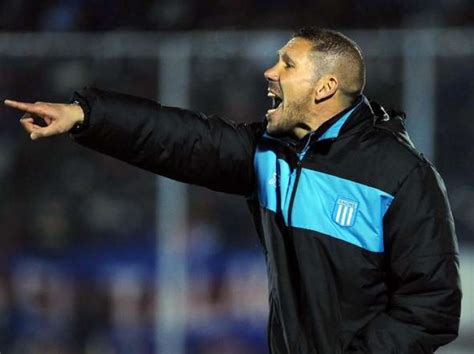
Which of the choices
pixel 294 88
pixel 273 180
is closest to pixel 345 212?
pixel 273 180

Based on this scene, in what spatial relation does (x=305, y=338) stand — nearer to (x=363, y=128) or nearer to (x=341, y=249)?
(x=341, y=249)

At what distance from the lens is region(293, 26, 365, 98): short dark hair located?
3219 millimetres

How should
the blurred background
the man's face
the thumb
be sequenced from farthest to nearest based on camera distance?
the blurred background
the man's face
the thumb

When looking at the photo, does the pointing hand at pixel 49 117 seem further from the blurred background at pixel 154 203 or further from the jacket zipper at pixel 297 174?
the blurred background at pixel 154 203

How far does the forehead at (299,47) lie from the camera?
3242mm

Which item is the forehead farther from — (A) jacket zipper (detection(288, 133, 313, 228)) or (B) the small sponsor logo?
(B) the small sponsor logo

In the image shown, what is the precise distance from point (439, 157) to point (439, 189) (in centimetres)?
337

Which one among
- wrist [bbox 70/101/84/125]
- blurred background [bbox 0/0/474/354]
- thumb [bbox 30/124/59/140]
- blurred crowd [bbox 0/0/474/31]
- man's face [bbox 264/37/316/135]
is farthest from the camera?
blurred crowd [bbox 0/0/474/31]

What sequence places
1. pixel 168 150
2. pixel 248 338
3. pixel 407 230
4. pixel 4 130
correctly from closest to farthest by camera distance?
1. pixel 407 230
2. pixel 168 150
3. pixel 248 338
4. pixel 4 130

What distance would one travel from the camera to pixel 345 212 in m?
3.11

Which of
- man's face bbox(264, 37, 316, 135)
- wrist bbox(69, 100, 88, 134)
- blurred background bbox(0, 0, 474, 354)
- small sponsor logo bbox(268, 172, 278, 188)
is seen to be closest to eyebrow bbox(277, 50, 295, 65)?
man's face bbox(264, 37, 316, 135)

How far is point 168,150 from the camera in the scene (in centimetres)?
333

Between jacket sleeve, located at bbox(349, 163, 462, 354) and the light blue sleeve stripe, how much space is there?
0.11 feet

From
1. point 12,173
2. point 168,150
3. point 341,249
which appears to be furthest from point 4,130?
point 341,249
